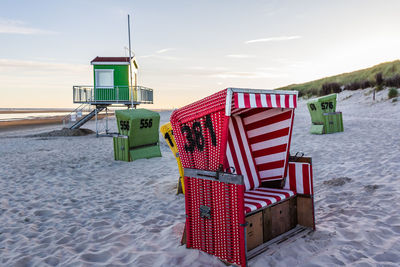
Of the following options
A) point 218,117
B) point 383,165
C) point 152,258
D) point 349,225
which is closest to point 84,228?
point 152,258

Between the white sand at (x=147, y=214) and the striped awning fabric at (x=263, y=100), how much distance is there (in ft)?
5.87

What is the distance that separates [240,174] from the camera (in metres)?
3.68

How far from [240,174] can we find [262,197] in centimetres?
48

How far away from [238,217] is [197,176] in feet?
2.34

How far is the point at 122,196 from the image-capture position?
21.6 feet

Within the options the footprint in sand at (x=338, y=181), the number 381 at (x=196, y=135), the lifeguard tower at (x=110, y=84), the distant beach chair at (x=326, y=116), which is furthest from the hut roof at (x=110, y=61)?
the number 381 at (x=196, y=135)

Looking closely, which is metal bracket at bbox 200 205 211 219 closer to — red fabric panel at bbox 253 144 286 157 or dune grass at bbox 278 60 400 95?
red fabric panel at bbox 253 144 286 157

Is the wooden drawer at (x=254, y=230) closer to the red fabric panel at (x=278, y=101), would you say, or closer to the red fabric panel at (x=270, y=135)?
the red fabric panel at (x=270, y=135)

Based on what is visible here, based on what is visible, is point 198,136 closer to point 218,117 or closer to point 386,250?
point 218,117

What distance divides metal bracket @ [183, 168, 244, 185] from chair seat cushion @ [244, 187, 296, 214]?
0.43m

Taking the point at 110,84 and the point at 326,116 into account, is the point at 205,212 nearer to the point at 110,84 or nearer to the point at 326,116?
the point at 326,116

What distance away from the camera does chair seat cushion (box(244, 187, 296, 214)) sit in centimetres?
354

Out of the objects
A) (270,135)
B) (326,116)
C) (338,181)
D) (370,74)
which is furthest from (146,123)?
(370,74)

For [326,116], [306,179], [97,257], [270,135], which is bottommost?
[97,257]
